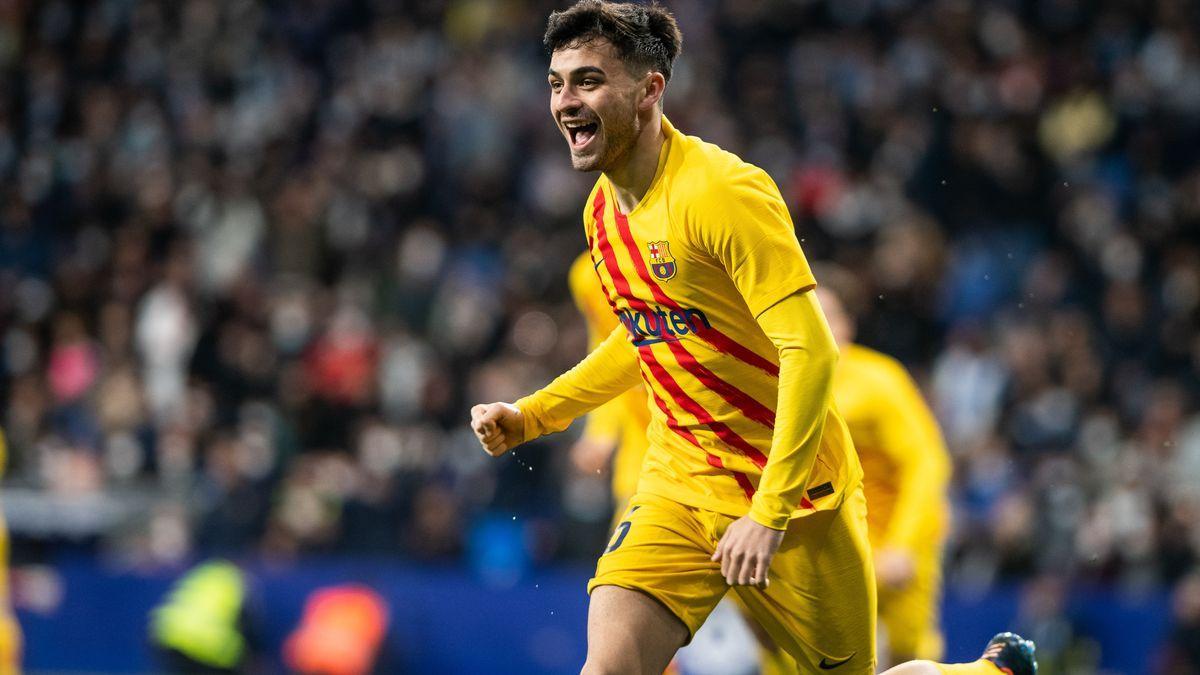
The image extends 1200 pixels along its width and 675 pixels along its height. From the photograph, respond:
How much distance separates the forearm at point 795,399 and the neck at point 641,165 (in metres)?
0.54

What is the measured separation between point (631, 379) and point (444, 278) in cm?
838

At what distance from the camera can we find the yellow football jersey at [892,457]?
6570 millimetres

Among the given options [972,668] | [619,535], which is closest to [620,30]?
[619,535]

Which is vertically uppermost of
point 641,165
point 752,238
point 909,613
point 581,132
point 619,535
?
point 581,132

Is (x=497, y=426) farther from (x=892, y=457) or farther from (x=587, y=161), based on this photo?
(x=892, y=457)

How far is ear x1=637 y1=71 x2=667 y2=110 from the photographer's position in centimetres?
450

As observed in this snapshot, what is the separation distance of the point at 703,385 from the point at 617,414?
3260mm

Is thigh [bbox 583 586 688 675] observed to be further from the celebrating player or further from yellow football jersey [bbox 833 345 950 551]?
the celebrating player

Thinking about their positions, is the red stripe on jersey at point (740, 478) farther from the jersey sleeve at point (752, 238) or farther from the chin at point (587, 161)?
the chin at point (587, 161)

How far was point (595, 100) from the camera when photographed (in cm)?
441

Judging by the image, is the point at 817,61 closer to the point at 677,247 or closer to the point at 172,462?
the point at 172,462

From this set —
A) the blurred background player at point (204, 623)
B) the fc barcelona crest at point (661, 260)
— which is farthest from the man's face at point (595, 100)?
the blurred background player at point (204, 623)

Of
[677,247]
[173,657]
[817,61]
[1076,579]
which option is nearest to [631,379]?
[677,247]

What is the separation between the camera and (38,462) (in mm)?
12828
